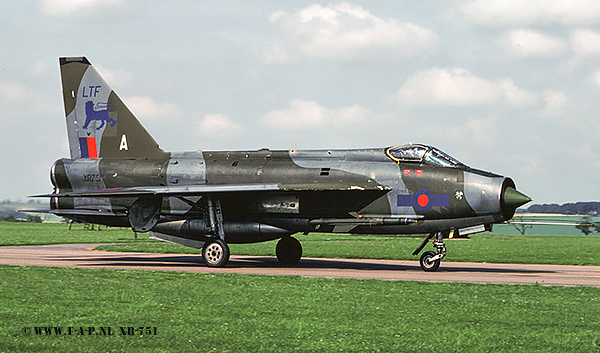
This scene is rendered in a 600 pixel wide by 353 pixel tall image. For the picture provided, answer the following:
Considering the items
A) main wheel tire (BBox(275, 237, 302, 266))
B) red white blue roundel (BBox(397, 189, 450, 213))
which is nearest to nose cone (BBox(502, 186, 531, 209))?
red white blue roundel (BBox(397, 189, 450, 213))

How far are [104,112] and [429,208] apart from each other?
12521 mm

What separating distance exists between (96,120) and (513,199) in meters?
14.8

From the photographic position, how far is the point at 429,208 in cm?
1775

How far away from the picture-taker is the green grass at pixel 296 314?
25.8 feet

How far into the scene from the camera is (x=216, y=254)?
18781 millimetres

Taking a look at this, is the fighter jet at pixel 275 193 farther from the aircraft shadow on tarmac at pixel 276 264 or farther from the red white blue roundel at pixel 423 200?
the aircraft shadow on tarmac at pixel 276 264

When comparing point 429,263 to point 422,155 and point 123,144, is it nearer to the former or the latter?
point 422,155

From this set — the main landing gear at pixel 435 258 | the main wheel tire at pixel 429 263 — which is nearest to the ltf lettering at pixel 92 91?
the main landing gear at pixel 435 258

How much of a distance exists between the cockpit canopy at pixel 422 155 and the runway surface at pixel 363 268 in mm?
3111

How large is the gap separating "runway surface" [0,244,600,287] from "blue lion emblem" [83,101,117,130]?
489 centimetres

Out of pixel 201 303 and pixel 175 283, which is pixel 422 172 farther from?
pixel 201 303

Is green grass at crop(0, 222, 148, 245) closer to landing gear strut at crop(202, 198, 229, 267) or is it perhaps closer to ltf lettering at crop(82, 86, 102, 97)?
ltf lettering at crop(82, 86, 102, 97)

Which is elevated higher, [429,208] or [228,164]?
[228,164]

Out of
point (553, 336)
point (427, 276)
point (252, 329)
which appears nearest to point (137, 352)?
point (252, 329)
